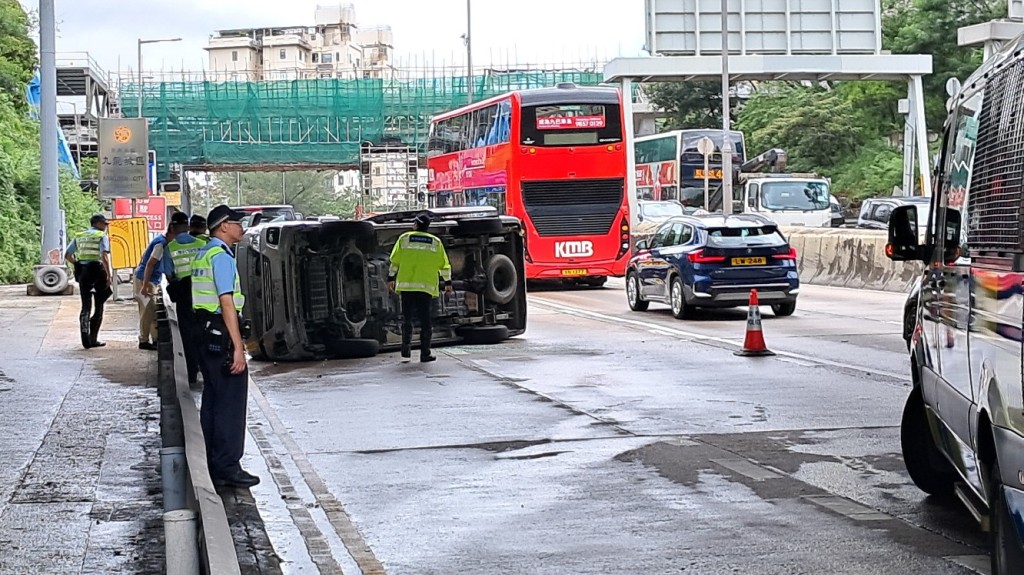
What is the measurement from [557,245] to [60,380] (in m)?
17.0

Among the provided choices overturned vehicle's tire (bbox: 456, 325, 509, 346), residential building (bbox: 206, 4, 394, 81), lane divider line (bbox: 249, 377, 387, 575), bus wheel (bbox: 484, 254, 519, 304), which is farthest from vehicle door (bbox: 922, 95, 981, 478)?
residential building (bbox: 206, 4, 394, 81)

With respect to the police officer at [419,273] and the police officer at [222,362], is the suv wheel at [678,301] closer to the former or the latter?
the police officer at [419,273]

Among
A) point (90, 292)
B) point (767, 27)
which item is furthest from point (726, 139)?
point (90, 292)

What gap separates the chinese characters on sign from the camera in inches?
1222

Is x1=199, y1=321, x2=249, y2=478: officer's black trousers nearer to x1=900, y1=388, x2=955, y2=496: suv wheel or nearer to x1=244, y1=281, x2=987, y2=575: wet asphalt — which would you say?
x1=244, y1=281, x2=987, y2=575: wet asphalt

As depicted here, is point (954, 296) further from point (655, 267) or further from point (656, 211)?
point (656, 211)

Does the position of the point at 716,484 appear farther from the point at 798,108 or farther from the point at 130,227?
the point at 798,108

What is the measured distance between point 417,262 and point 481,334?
284 cm

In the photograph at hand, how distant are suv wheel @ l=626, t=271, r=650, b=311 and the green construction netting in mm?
42610

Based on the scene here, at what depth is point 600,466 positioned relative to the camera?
Result: 980cm

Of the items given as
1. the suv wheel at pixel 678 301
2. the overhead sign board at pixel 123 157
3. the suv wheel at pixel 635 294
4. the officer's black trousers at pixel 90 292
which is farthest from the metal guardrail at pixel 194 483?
the overhead sign board at pixel 123 157

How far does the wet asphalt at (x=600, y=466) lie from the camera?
24.0 ft

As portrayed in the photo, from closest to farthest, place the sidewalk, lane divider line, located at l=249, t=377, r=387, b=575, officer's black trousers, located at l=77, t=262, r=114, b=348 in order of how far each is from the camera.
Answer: lane divider line, located at l=249, t=377, r=387, b=575 → the sidewalk → officer's black trousers, located at l=77, t=262, r=114, b=348

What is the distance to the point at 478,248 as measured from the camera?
19047 mm
